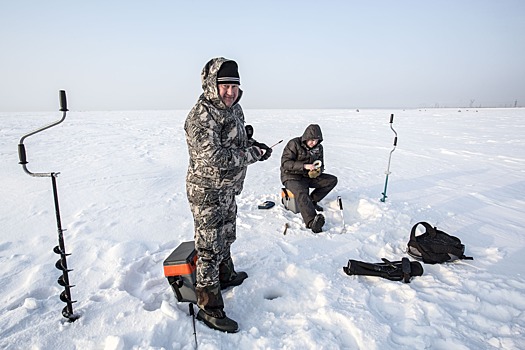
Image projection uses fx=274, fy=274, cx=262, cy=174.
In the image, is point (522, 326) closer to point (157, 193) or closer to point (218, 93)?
point (218, 93)

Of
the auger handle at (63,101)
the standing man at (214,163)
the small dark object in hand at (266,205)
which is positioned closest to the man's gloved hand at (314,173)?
the small dark object in hand at (266,205)

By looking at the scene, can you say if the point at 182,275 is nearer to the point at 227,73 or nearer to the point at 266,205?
the point at 227,73

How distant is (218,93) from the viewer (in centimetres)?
220

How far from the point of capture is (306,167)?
4633 mm

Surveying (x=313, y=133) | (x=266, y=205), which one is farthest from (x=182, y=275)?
(x=313, y=133)

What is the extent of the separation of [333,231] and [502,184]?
5.74 metres

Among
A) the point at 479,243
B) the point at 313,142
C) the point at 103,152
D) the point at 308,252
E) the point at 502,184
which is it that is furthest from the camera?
the point at 103,152

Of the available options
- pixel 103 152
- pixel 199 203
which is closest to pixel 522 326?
pixel 199 203

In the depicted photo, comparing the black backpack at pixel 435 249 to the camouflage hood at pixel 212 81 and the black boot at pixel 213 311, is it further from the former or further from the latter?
the camouflage hood at pixel 212 81

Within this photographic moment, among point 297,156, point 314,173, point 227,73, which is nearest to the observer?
point 227,73

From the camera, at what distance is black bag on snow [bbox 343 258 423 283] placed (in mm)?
2980

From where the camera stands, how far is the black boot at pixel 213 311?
7.61ft

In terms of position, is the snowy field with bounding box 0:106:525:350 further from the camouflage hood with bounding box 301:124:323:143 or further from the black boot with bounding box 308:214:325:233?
the camouflage hood with bounding box 301:124:323:143

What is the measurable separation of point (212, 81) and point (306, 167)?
9.12ft
